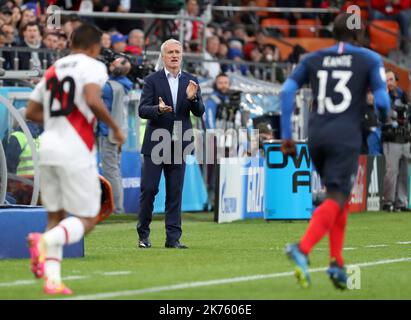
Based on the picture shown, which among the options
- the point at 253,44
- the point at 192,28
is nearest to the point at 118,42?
the point at 192,28

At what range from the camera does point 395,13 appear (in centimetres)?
3356

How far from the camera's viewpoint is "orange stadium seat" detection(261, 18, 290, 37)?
32000mm

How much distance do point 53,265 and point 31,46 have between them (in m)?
10.9

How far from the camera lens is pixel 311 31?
32125 mm

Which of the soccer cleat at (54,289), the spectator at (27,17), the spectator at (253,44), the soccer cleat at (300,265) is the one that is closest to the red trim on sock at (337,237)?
the soccer cleat at (300,265)

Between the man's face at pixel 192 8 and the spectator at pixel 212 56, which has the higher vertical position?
the man's face at pixel 192 8

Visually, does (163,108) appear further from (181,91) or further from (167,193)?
(167,193)

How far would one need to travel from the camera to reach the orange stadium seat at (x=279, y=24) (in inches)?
1260

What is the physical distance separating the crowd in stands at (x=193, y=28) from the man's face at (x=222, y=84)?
1.57 m

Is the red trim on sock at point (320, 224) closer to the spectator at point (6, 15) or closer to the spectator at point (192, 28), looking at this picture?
the spectator at point (6, 15)

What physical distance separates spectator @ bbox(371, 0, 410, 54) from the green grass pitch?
15674mm

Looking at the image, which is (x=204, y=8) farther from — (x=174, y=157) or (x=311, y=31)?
(x=174, y=157)
